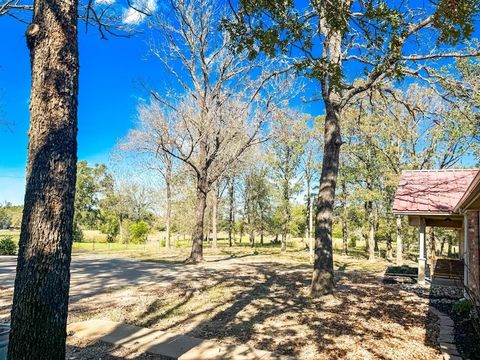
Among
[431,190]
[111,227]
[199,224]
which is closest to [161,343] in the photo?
[431,190]

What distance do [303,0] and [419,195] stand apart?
809 cm

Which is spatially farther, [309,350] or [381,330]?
[381,330]

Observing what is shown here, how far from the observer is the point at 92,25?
6.52m

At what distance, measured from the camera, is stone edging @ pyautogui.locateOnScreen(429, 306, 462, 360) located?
460 centimetres

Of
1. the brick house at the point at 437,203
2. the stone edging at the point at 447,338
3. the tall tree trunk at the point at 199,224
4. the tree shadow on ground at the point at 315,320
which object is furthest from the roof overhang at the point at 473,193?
the tall tree trunk at the point at 199,224

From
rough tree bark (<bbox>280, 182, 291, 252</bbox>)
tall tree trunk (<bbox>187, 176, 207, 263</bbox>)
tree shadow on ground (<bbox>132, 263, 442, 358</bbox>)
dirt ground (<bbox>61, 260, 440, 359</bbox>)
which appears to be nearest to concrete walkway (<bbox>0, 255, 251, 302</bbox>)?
dirt ground (<bbox>61, 260, 440, 359</bbox>)

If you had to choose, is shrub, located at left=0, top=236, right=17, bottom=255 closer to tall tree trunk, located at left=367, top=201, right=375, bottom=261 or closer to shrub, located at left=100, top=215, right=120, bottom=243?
shrub, located at left=100, top=215, right=120, bottom=243

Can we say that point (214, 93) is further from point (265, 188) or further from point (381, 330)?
point (265, 188)

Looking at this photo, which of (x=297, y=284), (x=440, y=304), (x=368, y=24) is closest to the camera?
(x=368, y=24)

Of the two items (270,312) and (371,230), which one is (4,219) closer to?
(371,230)

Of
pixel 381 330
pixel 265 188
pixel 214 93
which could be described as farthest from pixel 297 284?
pixel 265 188

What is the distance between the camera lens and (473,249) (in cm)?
865

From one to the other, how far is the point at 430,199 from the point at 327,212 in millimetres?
5020

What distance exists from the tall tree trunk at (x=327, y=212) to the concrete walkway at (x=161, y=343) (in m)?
4.25
